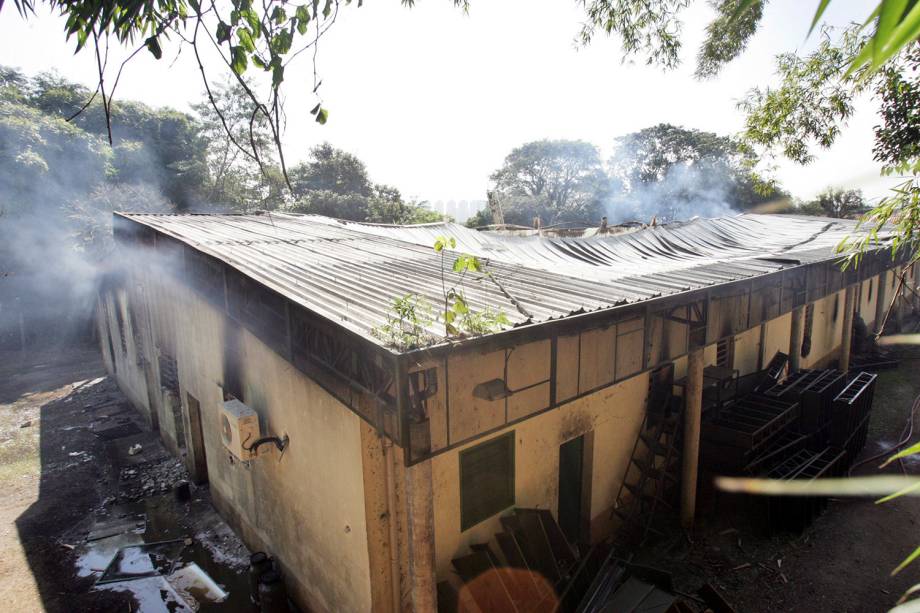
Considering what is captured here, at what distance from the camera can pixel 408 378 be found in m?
4.16

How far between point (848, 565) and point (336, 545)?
25.5 feet

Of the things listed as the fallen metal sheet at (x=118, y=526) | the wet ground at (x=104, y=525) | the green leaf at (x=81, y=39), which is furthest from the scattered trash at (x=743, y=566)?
the fallen metal sheet at (x=118, y=526)

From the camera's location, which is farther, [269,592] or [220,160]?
[220,160]


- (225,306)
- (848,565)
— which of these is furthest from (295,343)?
(848,565)

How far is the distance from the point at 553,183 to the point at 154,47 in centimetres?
4837

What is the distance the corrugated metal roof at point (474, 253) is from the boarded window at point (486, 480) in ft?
7.60

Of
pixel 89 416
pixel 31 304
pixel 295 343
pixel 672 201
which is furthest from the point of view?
pixel 672 201

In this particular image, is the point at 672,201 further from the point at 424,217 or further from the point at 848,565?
the point at 848,565

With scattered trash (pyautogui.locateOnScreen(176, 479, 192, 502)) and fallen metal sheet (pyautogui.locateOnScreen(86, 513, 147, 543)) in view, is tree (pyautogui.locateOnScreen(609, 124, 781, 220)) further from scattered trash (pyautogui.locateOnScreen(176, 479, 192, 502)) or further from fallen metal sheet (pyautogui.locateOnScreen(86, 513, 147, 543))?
fallen metal sheet (pyautogui.locateOnScreen(86, 513, 147, 543))

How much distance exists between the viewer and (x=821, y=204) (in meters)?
38.8

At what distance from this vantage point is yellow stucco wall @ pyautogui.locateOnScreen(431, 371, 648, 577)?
6.57m

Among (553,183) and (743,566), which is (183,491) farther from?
(553,183)

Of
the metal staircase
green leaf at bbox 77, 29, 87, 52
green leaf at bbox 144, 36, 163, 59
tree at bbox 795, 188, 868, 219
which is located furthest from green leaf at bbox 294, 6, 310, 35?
tree at bbox 795, 188, 868, 219

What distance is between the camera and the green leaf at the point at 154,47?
104 inches
